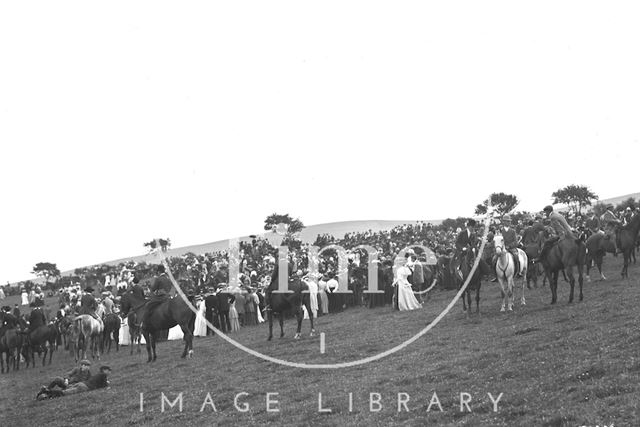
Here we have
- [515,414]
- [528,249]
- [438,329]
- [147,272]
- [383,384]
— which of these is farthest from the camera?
[147,272]

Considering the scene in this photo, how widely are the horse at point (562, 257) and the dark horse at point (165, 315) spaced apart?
36.6ft

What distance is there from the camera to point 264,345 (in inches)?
952

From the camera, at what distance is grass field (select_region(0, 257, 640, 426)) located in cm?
1167

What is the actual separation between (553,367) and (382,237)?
4152 cm

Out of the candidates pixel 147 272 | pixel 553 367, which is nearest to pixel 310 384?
pixel 553 367

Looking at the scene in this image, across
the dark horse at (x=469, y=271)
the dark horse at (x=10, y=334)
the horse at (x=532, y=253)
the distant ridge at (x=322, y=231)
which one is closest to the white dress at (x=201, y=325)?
the dark horse at (x=10, y=334)

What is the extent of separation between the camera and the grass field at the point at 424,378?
38.3 ft

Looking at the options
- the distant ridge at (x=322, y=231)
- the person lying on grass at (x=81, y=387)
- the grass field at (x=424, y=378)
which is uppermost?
the distant ridge at (x=322, y=231)

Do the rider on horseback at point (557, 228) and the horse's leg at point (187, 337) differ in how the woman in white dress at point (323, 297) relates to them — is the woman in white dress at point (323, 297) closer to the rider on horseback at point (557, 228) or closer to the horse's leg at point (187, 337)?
the horse's leg at point (187, 337)

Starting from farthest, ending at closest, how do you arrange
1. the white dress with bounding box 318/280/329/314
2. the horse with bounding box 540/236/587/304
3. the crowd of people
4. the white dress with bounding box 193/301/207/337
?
the white dress with bounding box 318/280/329/314, the white dress with bounding box 193/301/207/337, the crowd of people, the horse with bounding box 540/236/587/304

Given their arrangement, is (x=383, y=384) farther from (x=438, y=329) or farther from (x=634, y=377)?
(x=438, y=329)

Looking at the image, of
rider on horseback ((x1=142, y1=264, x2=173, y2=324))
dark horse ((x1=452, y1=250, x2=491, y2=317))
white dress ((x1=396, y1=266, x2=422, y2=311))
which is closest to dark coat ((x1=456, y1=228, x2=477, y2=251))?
dark horse ((x1=452, y1=250, x2=491, y2=317))

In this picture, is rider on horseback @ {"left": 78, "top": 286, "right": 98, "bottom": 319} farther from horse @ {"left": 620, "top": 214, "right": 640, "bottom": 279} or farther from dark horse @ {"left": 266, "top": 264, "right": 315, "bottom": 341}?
horse @ {"left": 620, "top": 214, "right": 640, "bottom": 279}

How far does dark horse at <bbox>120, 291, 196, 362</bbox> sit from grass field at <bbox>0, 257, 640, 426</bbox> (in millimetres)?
919
